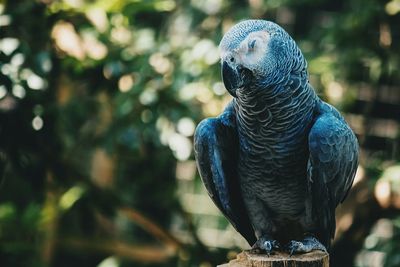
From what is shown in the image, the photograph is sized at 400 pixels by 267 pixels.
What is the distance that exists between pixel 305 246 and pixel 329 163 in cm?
23

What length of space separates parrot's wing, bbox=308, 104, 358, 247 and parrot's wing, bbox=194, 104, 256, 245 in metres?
0.24

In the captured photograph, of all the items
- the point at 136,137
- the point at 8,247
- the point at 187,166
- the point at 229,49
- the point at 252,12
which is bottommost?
the point at 187,166

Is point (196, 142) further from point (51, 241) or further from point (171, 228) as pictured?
point (171, 228)

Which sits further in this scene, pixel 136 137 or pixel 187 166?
pixel 187 166

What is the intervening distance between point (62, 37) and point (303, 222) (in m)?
1.75

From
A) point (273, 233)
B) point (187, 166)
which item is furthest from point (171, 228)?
point (273, 233)

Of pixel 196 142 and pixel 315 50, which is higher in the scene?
pixel 196 142

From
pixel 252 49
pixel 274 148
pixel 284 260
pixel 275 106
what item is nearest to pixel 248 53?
pixel 252 49

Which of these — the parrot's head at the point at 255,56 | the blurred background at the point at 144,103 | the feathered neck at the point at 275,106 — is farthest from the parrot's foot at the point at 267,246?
the blurred background at the point at 144,103

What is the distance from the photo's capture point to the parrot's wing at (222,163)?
173 cm

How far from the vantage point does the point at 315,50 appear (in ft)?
10.9

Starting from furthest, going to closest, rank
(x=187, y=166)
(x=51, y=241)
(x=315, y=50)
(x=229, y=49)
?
(x=187, y=166), (x=51, y=241), (x=315, y=50), (x=229, y=49)

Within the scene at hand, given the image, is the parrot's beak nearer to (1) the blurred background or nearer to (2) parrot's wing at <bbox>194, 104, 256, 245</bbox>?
(2) parrot's wing at <bbox>194, 104, 256, 245</bbox>

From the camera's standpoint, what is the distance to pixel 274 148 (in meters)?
1.69
